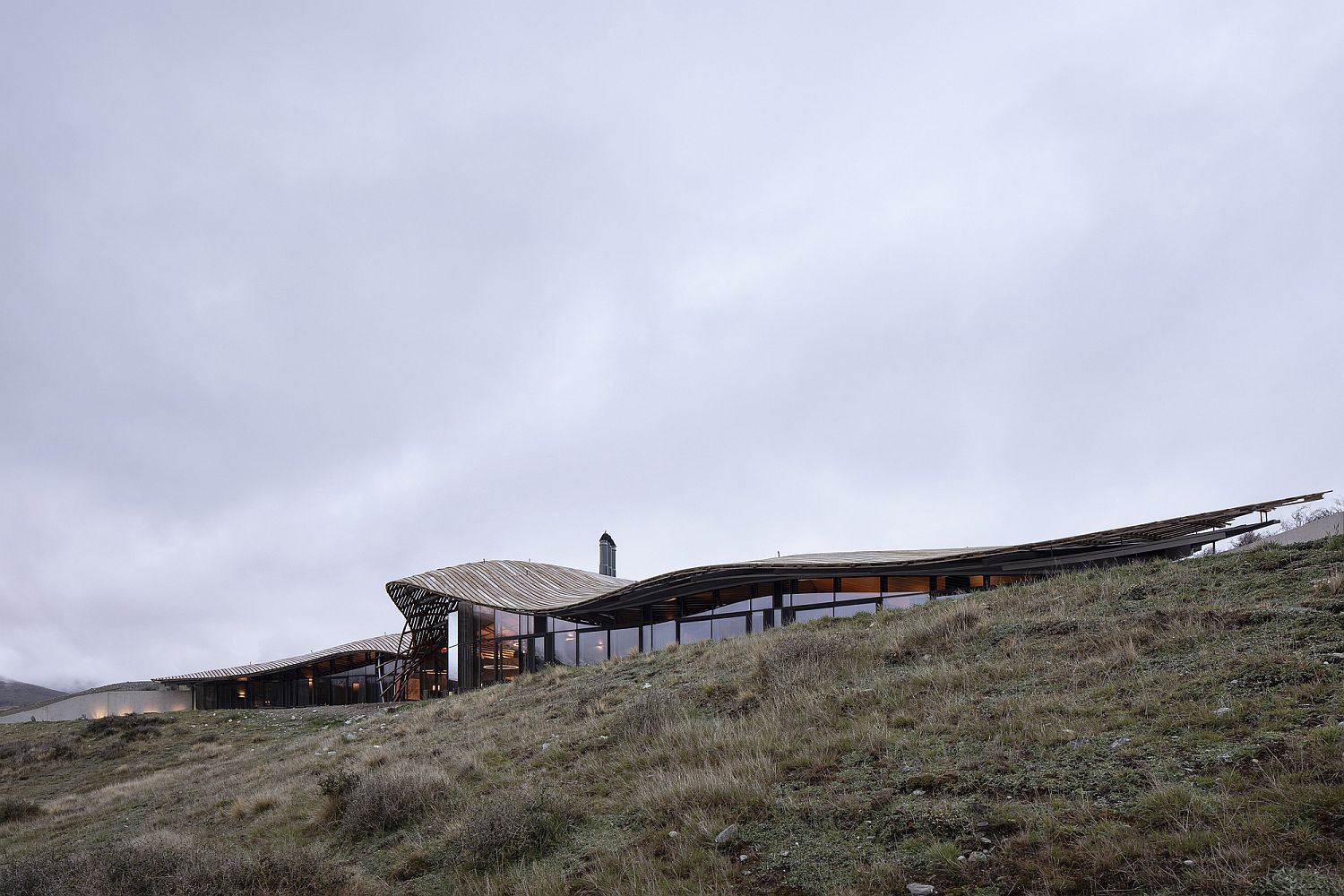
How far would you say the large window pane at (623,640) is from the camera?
31.5 metres

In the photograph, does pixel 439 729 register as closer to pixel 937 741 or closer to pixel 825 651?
pixel 825 651

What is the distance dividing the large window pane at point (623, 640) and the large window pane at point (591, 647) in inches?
26.4

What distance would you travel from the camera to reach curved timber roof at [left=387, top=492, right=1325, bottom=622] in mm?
20953

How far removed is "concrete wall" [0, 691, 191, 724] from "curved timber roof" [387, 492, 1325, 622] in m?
38.1

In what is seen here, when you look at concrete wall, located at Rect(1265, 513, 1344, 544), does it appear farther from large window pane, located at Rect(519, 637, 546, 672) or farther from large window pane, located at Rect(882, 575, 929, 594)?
large window pane, located at Rect(519, 637, 546, 672)

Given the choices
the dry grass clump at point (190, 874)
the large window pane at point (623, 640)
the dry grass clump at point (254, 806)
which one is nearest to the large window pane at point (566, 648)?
the large window pane at point (623, 640)

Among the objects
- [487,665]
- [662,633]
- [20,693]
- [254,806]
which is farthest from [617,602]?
[20,693]

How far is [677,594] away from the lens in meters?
30.3

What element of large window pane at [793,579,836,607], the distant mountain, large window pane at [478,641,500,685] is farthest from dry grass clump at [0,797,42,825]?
the distant mountain

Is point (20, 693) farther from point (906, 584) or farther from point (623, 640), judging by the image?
A: point (906, 584)

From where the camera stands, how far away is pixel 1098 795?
18.3 feet

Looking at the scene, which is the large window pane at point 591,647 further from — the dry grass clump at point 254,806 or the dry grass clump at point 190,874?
the dry grass clump at point 190,874

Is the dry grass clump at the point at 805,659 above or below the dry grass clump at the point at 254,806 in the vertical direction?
above

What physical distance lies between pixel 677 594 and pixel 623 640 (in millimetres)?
3892
